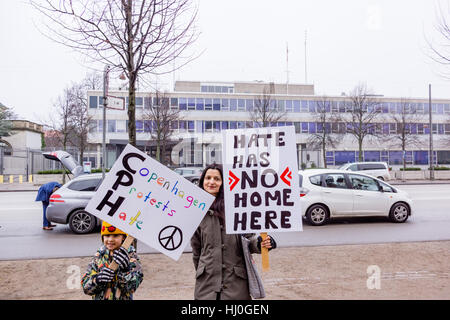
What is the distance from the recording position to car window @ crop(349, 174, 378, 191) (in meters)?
10.6

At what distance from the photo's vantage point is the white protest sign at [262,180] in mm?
2955

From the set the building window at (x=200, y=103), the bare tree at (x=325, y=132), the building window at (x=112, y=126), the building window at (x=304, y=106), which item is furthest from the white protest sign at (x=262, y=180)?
the building window at (x=304, y=106)

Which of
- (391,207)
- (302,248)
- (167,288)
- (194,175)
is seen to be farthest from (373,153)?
(167,288)

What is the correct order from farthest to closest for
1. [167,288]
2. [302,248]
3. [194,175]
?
[194,175], [302,248], [167,288]

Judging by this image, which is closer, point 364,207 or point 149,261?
point 149,261

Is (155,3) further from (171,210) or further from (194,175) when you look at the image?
(194,175)

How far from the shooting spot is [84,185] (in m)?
9.76

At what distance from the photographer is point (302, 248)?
23.3 ft

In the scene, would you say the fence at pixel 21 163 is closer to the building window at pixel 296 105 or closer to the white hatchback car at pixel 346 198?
the white hatchback car at pixel 346 198

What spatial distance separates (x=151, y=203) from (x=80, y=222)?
7426 mm

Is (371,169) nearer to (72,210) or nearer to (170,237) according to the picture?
(72,210)

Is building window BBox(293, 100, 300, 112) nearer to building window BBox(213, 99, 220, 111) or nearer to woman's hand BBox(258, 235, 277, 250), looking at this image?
building window BBox(213, 99, 220, 111)

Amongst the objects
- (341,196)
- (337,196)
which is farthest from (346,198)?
(337,196)
